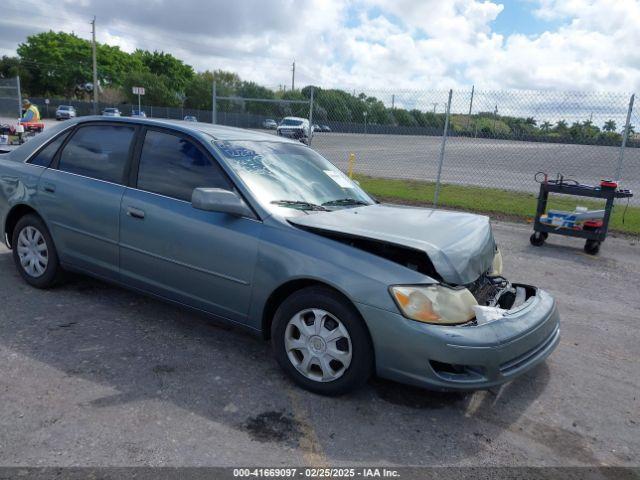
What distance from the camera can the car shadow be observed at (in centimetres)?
287

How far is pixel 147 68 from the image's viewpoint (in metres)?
90.1

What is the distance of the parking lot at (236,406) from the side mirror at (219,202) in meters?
1.06

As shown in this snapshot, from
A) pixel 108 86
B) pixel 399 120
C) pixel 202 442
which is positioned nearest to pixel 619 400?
pixel 202 442

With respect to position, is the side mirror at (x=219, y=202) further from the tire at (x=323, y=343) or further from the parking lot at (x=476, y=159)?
the parking lot at (x=476, y=159)

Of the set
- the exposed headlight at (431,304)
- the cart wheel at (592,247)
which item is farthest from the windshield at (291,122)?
the exposed headlight at (431,304)

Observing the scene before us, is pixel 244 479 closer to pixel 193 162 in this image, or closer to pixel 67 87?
pixel 193 162

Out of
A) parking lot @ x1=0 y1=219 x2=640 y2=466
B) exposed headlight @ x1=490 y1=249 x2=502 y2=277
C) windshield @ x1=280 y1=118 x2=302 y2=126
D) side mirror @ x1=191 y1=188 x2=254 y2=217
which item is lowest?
parking lot @ x1=0 y1=219 x2=640 y2=466

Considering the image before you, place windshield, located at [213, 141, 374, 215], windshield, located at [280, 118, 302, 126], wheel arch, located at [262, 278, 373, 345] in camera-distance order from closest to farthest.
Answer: wheel arch, located at [262, 278, 373, 345] → windshield, located at [213, 141, 374, 215] → windshield, located at [280, 118, 302, 126]

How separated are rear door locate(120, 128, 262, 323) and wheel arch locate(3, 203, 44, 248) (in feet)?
4.31

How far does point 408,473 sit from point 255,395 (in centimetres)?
107

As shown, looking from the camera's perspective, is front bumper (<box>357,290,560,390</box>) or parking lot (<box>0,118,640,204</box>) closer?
front bumper (<box>357,290,560,390</box>)

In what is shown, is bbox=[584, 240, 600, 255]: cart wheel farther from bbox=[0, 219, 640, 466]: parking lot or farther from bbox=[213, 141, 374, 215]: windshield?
bbox=[213, 141, 374, 215]: windshield

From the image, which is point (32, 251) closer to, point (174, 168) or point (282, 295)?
point (174, 168)

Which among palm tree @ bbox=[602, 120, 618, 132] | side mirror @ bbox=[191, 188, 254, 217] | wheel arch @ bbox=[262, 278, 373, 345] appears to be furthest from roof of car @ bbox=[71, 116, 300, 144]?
palm tree @ bbox=[602, 120, 618, 132]
